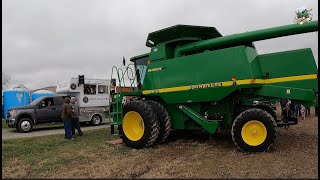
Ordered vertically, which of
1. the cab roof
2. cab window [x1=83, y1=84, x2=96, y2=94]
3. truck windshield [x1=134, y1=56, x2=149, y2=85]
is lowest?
cab window [x1=83, y1=84, x2=96, y2=94]

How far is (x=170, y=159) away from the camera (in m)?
8.12

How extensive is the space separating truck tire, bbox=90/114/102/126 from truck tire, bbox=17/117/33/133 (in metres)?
3.69

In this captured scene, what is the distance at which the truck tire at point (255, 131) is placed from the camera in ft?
26.8

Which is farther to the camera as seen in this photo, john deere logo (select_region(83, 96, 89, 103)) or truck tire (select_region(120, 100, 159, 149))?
john deere logo (select_region(83, 96, 89, 103))

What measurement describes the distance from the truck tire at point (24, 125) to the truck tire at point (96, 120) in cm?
369

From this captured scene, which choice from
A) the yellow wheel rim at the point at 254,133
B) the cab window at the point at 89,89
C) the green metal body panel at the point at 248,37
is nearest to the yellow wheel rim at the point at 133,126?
the green metal body panel at the point at 248,37

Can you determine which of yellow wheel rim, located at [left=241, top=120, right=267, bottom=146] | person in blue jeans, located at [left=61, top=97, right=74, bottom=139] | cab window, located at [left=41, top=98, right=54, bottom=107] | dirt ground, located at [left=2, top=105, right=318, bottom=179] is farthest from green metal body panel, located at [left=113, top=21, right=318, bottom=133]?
cab window, located at [left=41, top=98, right=54, bottom=107]

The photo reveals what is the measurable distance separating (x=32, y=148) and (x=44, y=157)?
1.61 meters

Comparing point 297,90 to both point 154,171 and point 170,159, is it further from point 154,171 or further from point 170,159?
point 154,171

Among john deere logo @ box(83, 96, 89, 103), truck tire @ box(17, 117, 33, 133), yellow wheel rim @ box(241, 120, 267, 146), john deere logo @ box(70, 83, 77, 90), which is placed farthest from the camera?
john deere logo @ box(83, 96, 89, 103)

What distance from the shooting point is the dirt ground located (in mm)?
6625

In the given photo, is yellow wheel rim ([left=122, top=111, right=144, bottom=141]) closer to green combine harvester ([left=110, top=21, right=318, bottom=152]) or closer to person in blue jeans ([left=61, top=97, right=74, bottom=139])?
green combine harvester ([left=110, top=21, right=318, bottom=152])

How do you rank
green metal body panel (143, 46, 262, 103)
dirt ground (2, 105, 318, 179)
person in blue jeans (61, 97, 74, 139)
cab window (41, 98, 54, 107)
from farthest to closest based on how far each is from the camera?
1. cab window (41, 98, 54, 107)
2. person in blue jeans (61, 97, 74, 139)
3. green metal body panel (143, 46, 262, 103)
4. dirt ground (2, 105, 318, 179)

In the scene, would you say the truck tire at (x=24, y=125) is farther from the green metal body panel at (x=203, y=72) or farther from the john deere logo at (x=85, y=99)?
the green metal body panel at (x=203, y=72)
